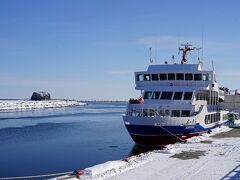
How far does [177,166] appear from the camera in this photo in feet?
66.1

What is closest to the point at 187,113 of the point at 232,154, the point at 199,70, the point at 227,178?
the point at 199,70

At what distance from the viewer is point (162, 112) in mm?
38031

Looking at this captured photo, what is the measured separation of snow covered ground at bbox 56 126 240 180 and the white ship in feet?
27.6

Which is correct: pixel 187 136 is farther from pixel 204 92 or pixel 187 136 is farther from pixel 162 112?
pixel 204 92

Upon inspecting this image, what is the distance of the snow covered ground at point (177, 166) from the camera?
57.6 feet

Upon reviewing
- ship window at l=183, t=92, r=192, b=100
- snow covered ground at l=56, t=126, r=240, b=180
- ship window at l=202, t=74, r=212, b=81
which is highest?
ship window at l=202, t=74, r=212, b=81

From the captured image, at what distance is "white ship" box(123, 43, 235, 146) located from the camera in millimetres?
35219

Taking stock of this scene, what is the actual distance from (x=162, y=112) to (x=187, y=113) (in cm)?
245

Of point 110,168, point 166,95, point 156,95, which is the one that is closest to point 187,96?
point 166,95

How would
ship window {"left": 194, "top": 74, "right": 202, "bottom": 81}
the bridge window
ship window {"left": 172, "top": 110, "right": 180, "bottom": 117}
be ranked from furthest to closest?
1. the bridge window
2. ship window {"left": 194, "top": 74, "right": 202, "bottom": 81}
3. ship window {"left": 172, "top": 110, "right": 180, "bottom": 117}

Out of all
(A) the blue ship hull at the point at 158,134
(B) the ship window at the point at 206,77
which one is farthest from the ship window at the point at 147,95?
(B) the ship window at the point at 206,77

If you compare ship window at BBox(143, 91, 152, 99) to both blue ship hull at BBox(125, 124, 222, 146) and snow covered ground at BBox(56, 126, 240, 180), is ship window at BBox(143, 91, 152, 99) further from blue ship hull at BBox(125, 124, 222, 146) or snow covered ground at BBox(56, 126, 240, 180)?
snow covered ground at BBox(56, 126, 240, 180)

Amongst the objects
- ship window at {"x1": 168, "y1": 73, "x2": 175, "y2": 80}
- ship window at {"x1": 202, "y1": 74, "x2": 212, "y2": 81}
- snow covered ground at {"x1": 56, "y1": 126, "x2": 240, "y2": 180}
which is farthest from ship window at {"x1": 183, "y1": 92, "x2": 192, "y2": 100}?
snow covered ground at {"x1": 56, "y1": 126, "x2": 240, "y2": 180}

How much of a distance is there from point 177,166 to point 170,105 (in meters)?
17.7
